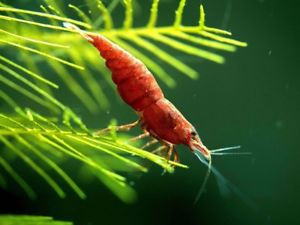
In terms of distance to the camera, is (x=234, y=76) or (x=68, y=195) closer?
(x=68, y=195)

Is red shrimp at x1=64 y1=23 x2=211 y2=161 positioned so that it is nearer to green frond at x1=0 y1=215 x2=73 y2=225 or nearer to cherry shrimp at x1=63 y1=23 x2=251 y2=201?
cherry shrimp at x1=63 y1=23 x2=251 y2=201

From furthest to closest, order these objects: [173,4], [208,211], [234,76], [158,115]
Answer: [234,76], [208,211], [173,4], [158,115]

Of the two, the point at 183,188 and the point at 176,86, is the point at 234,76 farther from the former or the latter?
the point at 183,188

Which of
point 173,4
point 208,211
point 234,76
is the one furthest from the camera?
point 234,76

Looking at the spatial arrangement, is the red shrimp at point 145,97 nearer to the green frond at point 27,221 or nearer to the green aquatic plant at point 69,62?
the green aquatic plant at point 69,62

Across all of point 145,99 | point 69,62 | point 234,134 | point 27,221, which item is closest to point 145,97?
point 145,99

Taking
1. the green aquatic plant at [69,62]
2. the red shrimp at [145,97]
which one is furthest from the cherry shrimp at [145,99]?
the green aquatic plant at [69,62]

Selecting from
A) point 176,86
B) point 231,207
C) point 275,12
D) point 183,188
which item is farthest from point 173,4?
point 231,207
